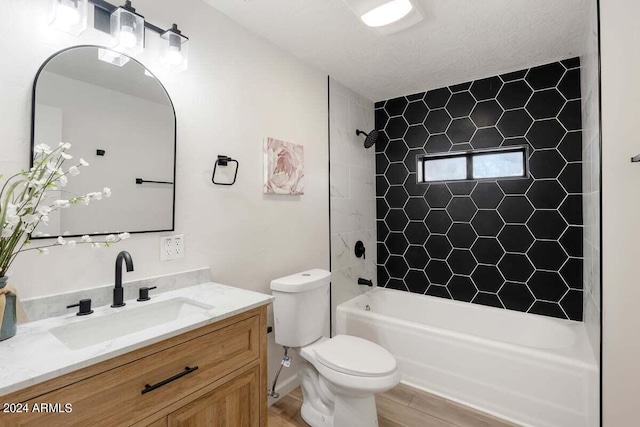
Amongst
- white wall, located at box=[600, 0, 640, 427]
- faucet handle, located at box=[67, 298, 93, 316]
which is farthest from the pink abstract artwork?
white wall, located at box=[600, 0, 640, 427]

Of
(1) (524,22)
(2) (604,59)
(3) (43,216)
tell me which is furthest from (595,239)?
(3) (43,216)

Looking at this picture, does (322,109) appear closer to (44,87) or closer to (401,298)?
(44,87)

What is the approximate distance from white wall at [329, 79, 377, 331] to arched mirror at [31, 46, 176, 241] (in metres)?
1.50

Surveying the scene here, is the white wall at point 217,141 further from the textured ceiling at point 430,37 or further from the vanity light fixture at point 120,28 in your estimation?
the textured ceiling at point 430,37

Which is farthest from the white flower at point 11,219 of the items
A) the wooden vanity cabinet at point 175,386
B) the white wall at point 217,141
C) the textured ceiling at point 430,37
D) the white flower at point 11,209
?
the textured ceiling at point 430,37

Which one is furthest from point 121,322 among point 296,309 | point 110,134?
point 296,309

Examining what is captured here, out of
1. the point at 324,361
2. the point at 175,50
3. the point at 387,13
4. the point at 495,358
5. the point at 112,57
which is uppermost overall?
the point at 387,13

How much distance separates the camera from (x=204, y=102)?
67.0 inches

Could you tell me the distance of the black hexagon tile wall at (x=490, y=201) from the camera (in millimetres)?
2412

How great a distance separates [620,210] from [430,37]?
1.52 meters

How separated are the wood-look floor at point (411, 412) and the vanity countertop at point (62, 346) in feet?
3.67

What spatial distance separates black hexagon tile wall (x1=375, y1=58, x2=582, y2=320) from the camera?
95.0 inches

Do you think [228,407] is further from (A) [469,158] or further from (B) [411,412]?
(A) [469,158]

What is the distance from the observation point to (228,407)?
1.20 m
